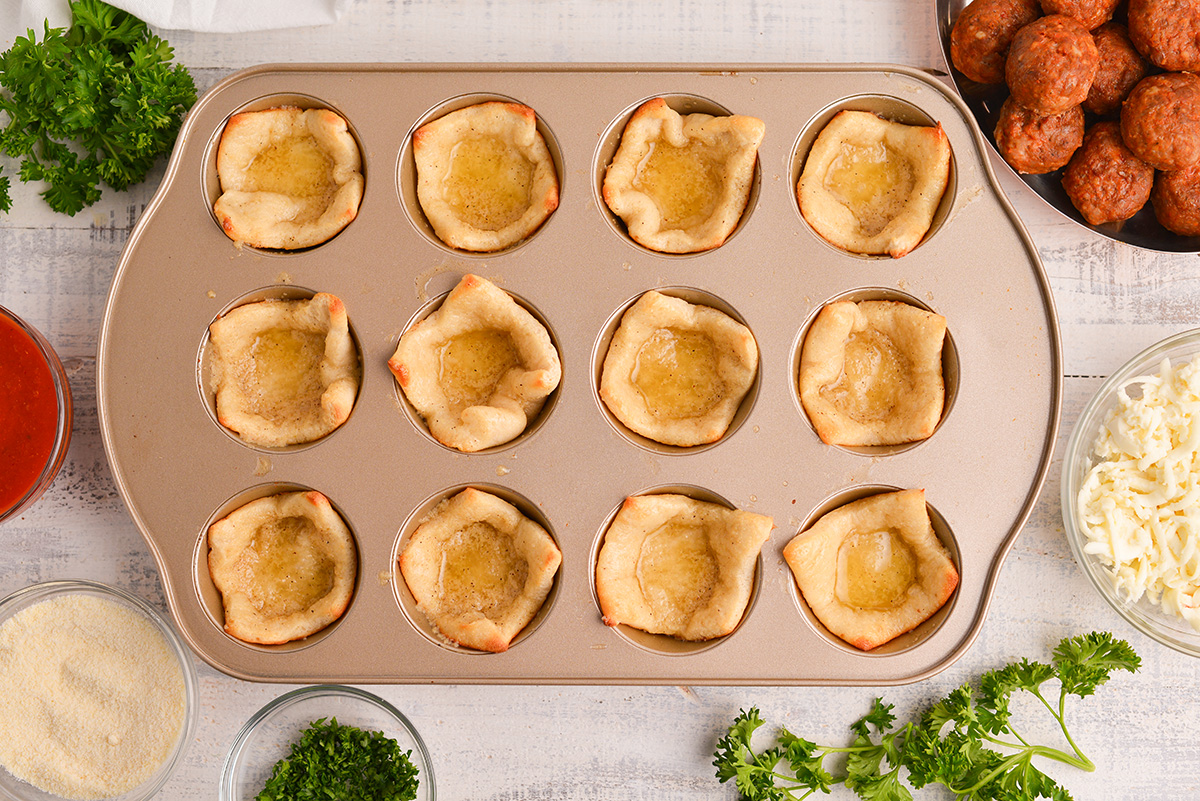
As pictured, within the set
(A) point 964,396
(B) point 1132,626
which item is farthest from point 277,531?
(B) point 1132,626

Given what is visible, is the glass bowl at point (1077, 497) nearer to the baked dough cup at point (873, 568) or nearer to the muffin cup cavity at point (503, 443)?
the baked dough cup at point (873, 568)

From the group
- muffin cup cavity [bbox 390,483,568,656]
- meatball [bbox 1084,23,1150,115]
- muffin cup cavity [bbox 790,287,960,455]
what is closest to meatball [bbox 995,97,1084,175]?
meatball [bbox 1084,23,1150,115]

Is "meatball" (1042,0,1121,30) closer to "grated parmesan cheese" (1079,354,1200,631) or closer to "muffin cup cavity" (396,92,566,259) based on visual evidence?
"grated parmesan cheese" (1079,354,1200,631)

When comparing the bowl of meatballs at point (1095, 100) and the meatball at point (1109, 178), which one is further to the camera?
the meatball at point (1109, 178)

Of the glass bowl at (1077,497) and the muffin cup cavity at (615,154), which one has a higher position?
the muffin cup cavity at (615,154)

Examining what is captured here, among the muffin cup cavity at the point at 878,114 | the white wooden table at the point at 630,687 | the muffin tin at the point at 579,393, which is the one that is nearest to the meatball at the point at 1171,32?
the white wooden table at the point at 630,687

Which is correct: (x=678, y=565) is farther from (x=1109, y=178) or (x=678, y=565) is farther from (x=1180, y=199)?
(x=1180, y=199)

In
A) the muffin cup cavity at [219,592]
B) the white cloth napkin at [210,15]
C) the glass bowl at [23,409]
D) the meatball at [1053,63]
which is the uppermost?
the white cloth napkin at [210,15]
